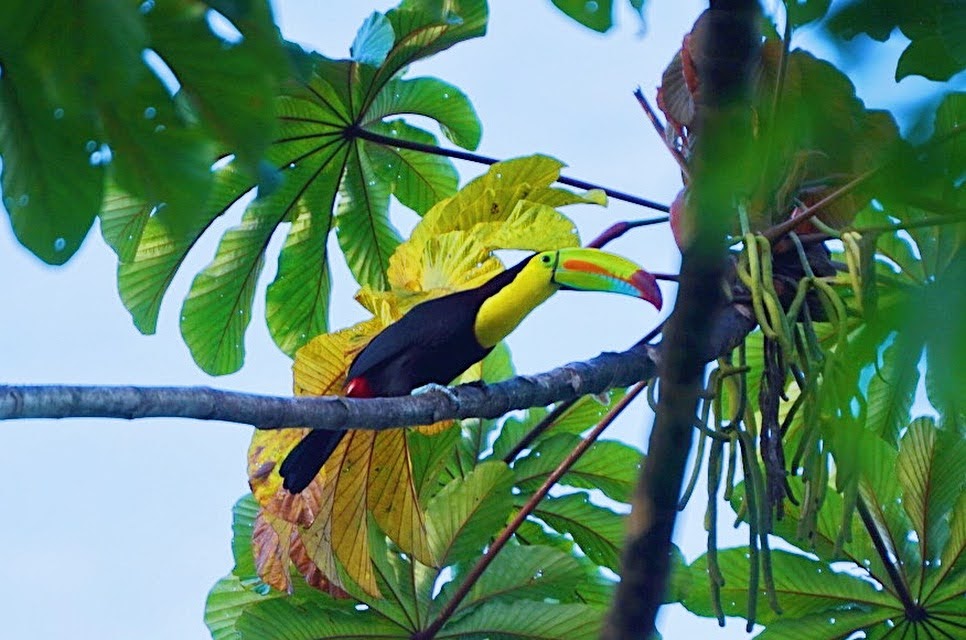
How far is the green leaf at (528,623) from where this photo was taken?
2.88 meters

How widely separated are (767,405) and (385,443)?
2.96ft

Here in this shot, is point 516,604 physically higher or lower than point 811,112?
higher

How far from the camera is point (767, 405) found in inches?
94.0

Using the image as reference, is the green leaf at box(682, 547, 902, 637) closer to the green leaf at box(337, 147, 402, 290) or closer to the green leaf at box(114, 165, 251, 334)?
the green leaf at box(337, 147, 402, 290)

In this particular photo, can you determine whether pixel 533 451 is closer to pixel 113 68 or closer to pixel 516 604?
pixel 516 604

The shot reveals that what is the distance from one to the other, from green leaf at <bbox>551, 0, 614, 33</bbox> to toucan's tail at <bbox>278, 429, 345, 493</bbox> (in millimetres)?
1305

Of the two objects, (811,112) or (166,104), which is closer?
(811,112)

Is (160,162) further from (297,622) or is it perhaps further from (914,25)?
(297,622)

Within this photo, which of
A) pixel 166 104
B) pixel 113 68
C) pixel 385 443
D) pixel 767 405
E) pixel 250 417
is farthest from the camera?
pixel 385 443

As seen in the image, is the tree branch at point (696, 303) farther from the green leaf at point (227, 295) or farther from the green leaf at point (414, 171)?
the green leaf at point (414, 171)

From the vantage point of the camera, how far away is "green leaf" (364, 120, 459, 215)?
3561mm

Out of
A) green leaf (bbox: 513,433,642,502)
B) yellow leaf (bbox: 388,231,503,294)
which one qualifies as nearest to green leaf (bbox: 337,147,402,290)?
yellow leaf (bbox: 388,231,503,294)

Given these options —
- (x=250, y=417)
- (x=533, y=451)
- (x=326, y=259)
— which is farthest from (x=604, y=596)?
(x=250, y=417)

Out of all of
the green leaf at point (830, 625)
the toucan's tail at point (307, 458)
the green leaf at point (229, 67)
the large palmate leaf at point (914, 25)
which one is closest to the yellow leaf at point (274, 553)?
the toucan's tail at point (307, 458)
